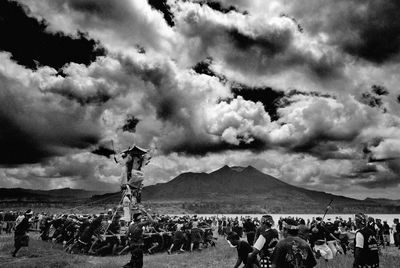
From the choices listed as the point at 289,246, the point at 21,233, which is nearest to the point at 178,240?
the point at 21,233

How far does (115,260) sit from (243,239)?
30.2ft

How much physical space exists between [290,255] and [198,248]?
1793 centimetres

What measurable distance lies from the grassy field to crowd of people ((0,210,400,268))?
0.73 metres

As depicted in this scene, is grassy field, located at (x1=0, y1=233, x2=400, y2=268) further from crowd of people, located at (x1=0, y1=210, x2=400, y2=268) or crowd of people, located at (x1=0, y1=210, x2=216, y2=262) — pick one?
crowd of people, located at (x1=0, y1=210, x2=216, y2=262)

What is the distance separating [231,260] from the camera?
17891 millimetres

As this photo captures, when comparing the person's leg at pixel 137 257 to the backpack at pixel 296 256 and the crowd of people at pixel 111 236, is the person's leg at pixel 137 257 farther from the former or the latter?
the backpack at pixel 296 256

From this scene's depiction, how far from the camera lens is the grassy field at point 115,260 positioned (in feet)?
48.2

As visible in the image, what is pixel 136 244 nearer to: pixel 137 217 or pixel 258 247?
pixel 137 217

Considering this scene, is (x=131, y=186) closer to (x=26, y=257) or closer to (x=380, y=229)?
(x=26, y=257)

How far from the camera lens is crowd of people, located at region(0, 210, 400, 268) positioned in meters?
6.10

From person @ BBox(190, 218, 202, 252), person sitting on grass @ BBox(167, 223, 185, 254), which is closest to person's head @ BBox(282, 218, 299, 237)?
person sitting on grass @ BBox(167, 223, 185, 254)

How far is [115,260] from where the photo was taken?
17547 mm

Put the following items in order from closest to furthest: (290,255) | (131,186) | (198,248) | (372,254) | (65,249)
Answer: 1. (290,255)
2. (372,254)
3. (65,249)
4. (198,248)
5. (131,186)

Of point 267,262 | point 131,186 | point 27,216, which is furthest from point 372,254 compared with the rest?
point 131,186
